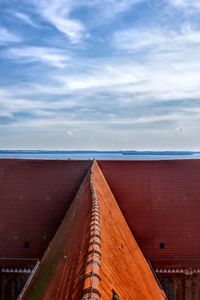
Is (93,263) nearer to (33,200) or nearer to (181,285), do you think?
(181,285)

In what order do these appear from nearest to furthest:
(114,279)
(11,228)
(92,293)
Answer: (92,293), (114,279), (11,228)

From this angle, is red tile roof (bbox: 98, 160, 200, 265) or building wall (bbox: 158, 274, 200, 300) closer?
building wall (bbox: 158, 274, 200, 300)

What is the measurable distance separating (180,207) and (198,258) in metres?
2.79

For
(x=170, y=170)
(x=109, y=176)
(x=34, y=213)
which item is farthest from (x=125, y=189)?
(x=34, y=213)

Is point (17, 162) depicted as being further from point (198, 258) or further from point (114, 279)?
point (114, 279)

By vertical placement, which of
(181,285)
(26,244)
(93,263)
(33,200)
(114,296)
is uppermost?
(33,200)

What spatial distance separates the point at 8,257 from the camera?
17.7m

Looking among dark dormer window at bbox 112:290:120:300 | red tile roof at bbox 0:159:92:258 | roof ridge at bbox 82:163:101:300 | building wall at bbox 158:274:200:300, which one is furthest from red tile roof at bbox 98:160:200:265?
dark dormer window at bbox 112:290:120:300

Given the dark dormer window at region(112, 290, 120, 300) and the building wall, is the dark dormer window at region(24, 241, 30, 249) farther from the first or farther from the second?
the dark dormer window at region(112, 290, 120, 300)

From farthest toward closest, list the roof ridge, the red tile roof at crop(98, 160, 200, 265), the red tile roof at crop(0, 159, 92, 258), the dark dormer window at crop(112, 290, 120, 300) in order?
the red tile roof at crop(0, 159, 92, 258)
the red tile roof at crop(98, 160, 200, 265)
the dark dormer window at crop(112, 290, 120, 300)
the roof ridge

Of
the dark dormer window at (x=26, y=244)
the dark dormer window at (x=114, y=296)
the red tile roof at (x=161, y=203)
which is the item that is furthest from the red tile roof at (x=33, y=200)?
the dark dormer window at (x=114, y=296)

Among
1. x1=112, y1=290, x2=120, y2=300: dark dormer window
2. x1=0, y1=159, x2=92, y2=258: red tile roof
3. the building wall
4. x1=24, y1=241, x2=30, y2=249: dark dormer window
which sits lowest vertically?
x1=112, y1=290, x2=120, y2=300: dark dormer window

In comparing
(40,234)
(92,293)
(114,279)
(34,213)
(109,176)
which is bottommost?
(92,293)

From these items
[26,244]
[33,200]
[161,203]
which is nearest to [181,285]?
[161,203]
